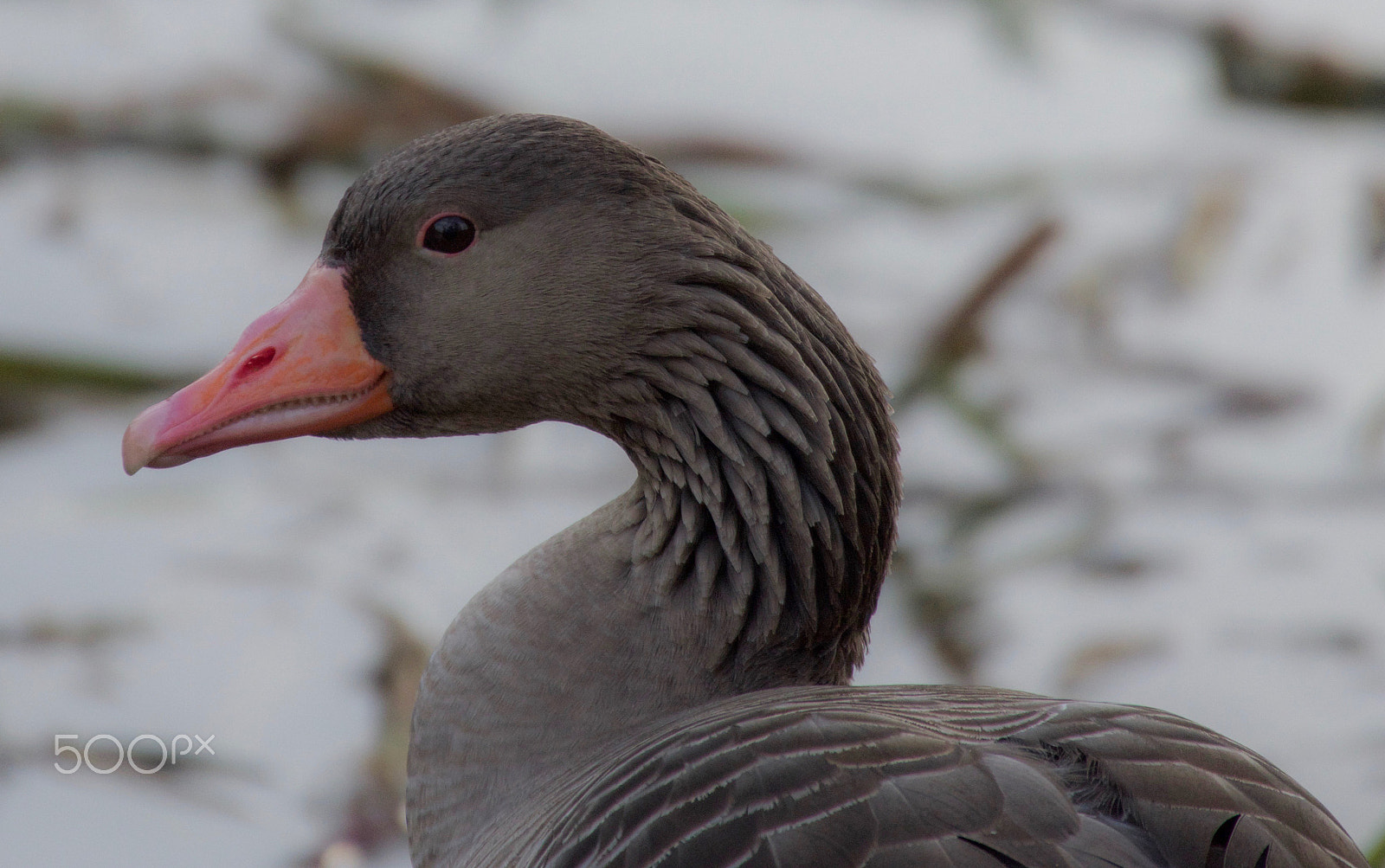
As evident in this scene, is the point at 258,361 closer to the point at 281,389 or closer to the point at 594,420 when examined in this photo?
the point at 281,389

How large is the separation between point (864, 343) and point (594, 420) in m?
3.18

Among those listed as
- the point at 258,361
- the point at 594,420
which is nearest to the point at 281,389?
the point at 258,361

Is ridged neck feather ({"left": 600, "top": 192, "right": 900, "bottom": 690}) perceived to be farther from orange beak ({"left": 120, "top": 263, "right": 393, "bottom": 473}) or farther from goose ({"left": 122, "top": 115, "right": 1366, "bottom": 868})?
orange beak ({"left": 120, "top": 263, "right": 393, "bottom": 473})

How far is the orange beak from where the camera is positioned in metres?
2.59

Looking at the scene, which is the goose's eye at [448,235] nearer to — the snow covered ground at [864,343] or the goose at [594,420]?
the goose at [594,420]

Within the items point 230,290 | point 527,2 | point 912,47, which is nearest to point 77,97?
point 230,290

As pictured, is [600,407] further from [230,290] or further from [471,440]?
[230,290]

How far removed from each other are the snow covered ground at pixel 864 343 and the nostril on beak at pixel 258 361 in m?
1.60

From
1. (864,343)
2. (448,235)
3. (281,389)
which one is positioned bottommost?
(281,389)

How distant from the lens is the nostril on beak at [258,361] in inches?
105

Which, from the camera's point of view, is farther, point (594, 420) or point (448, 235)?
point (594, 420)

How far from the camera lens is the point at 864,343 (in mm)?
5820

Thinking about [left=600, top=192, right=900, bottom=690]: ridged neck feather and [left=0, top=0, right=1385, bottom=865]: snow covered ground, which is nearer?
[left=600, top=192, right=900, bottom=690]: ridged neck feather

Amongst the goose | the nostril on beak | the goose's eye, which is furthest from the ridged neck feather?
the nostril on beak
